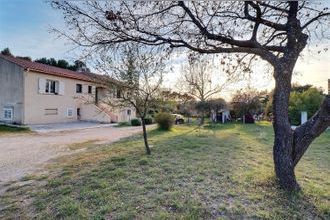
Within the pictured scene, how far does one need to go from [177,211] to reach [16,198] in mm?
2984

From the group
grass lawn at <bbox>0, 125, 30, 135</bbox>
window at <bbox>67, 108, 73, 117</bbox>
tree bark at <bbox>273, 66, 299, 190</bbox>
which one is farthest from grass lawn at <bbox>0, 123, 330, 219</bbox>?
window at <bbox>67, 108, 73, 117</bbox>

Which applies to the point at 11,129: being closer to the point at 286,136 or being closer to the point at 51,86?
the point at 51,86

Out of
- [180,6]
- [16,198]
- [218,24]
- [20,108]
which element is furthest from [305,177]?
[20,108]

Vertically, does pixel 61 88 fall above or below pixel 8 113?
above

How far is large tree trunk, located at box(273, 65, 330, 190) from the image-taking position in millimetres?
5207

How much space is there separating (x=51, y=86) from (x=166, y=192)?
822 inches

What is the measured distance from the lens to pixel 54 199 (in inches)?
190

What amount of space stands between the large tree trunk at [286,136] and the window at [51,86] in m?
20.9

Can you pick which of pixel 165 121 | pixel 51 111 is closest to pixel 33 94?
pixel 51 111

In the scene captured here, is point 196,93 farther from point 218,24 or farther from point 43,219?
point 43,219

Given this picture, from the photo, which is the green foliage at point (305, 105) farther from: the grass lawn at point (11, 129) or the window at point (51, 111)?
the grass lawn at point (11, 129)

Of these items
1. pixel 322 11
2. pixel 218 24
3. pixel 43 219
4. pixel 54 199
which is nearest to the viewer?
pixel 43 219

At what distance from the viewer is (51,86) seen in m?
23.2

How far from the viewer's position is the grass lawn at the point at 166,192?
4242mm
